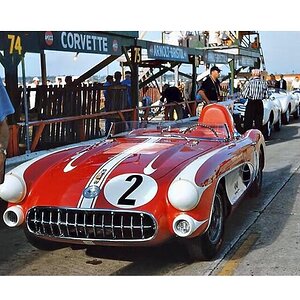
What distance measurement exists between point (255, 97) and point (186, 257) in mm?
7505

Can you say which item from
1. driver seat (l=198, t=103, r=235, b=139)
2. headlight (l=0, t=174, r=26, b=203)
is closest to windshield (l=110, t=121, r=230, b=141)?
driver seat (l=198, t=103, r=235, b=139)

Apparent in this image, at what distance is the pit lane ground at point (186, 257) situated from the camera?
404 cm

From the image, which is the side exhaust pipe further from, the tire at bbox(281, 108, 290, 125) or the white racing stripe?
the tire at bbox(281, 108, 290, 125)

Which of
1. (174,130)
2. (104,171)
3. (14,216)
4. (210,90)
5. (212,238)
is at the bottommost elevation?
(212,238)

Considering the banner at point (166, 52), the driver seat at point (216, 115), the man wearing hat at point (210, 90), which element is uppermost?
the banner at point (166, 52)

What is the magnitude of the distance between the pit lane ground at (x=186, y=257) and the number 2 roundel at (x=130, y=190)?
2.00 feet

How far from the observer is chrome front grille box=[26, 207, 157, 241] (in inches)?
148

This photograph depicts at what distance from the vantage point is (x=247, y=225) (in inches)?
206

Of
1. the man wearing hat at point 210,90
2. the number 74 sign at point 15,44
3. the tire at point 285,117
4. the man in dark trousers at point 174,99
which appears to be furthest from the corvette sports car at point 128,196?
the tire at point 285,117

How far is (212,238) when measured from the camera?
14.0 feet

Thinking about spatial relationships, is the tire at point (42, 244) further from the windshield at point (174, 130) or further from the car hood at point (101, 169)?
the windshield at point (174, 130)

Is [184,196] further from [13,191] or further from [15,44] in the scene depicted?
[15,44]

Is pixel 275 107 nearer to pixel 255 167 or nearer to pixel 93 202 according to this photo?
pixel 255 167

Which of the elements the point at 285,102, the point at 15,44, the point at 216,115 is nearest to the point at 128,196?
the point at 216,115
